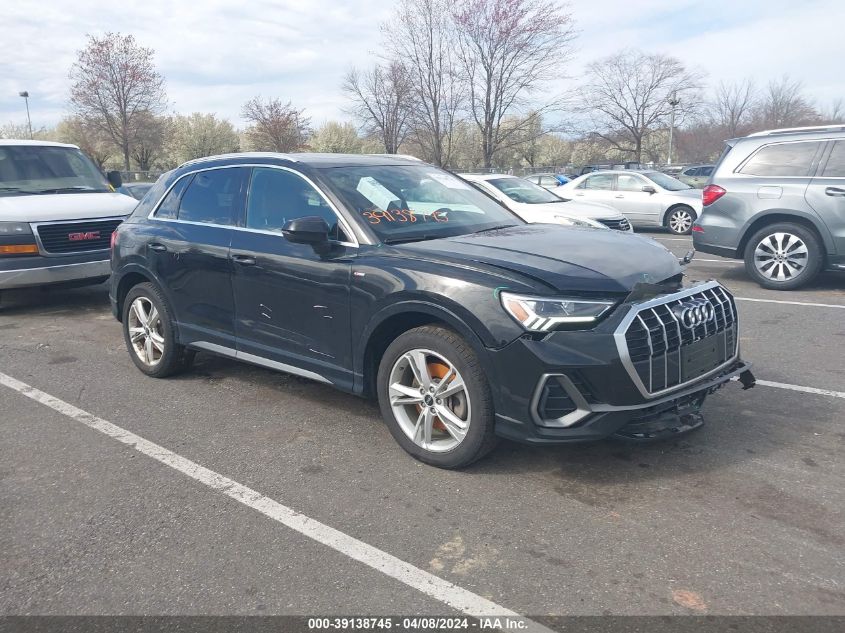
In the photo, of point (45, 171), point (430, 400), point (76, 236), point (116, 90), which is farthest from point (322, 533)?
point (116, 90)

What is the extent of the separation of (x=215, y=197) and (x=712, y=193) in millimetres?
6693

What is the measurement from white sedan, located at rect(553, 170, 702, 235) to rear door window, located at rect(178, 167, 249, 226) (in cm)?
1229

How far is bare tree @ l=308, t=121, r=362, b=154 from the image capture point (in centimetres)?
5572

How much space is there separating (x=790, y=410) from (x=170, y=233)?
4490mm

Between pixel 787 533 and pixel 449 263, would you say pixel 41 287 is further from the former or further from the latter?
pixel 787 533

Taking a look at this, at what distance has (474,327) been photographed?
3535mm

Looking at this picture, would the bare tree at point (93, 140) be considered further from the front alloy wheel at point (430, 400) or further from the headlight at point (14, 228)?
the front alloy wheel at point (430, 400)

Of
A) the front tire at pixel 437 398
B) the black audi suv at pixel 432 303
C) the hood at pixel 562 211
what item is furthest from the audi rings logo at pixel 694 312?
the hood at pixel 562 211

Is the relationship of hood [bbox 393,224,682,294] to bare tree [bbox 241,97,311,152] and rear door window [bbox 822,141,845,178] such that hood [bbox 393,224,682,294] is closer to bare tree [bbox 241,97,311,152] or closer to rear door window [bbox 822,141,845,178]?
rear door window [bbox 822,141,845,178]

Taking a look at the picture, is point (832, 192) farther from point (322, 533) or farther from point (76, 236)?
point (76, 236)

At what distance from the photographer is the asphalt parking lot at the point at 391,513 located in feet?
9.07

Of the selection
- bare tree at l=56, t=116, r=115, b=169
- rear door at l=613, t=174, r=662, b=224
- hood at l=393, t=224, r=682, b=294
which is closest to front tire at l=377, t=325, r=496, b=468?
hood at l=393, t=224, r=682, b=294

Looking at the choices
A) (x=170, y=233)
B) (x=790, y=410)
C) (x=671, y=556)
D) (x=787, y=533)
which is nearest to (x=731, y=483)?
(x=787, y=533)

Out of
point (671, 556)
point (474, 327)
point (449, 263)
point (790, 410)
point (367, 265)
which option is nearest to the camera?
point (671, 556)
